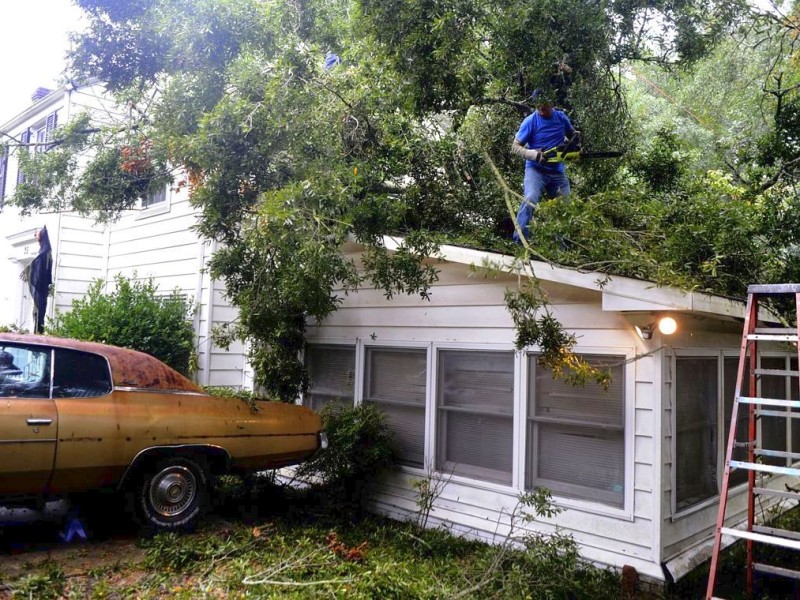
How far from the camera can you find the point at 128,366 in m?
5.68

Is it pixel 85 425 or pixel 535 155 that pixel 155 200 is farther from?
pixel 535 155

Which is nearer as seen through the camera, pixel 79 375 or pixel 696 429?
pixel 79 375

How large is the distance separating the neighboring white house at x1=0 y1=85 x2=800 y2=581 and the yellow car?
1.56m

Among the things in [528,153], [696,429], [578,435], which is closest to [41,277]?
[528,153]

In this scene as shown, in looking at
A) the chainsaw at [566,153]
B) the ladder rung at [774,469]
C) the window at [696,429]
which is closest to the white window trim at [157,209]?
the chainsaw at [566,153]

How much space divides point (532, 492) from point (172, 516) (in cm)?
344

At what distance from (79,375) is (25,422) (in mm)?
603

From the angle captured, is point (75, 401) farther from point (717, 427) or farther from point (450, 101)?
point (717, 427)

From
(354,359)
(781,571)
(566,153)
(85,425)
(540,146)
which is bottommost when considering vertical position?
(781,571)

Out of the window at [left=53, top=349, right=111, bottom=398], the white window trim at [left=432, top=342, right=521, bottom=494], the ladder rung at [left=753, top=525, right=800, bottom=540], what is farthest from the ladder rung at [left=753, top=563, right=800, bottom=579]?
the window at [left=53, top=349, right=111, bottom=398]

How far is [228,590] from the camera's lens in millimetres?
4590

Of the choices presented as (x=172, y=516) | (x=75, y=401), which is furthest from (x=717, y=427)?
(x=75, y=401)

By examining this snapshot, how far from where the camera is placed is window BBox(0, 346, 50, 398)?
5.03 meters

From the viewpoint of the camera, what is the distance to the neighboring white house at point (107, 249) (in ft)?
35.7
